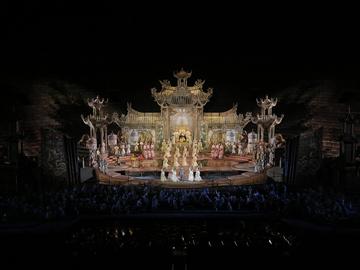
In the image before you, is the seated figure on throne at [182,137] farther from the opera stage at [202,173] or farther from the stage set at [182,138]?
the opera stage at [202,173]

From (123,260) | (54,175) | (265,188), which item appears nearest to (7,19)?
(54,175)

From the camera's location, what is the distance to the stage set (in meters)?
12.1

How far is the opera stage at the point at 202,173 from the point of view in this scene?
33.0 feet

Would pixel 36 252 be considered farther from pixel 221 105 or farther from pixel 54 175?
pixel 221 105

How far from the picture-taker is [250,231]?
682cm

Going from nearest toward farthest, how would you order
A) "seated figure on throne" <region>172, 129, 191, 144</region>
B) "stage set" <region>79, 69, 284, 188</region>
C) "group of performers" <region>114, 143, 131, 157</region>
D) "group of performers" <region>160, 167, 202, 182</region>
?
"group of performers" <region>160, 167, 202, 182</region> → "stage set" <region>79, 69, 284, 188</region> → "group of performers" <region>114, 143, 131, 157</region> → "seated figure on throne" <region>172, 129, 191, 144</region>

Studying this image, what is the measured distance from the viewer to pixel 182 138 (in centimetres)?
1444

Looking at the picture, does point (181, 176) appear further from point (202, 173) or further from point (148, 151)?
point (148, 151)

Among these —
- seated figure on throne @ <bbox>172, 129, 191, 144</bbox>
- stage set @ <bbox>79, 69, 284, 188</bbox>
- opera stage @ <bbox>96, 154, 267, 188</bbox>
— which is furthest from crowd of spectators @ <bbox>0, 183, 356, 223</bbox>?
seated figure on throne @ <bbox>172, 129, 191, 144</bbox>

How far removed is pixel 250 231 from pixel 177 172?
4.64 m

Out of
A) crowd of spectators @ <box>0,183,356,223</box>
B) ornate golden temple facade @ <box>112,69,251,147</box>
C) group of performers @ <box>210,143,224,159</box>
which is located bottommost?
crowd of spectators @ <box>0,183,356,223</box>

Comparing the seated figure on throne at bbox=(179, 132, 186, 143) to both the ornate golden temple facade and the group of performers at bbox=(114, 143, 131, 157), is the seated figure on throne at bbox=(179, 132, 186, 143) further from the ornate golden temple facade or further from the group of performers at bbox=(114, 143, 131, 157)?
the group of performers at bbox=(114, 143, 131, 157)

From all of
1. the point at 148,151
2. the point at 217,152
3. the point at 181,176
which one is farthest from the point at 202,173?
the point at 148,151

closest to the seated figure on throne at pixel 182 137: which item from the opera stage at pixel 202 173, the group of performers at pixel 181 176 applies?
the opera stage at pixel 202 173
